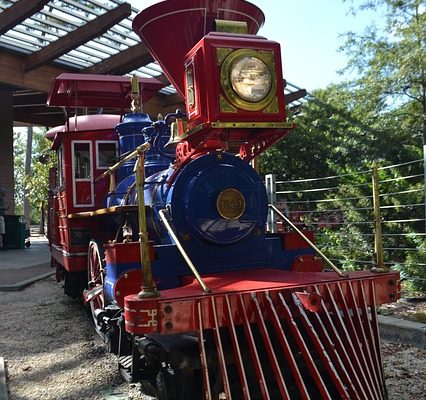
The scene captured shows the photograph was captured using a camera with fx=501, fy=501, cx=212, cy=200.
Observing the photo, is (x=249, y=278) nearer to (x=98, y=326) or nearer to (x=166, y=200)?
(x=166, y=200)

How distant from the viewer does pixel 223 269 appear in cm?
382

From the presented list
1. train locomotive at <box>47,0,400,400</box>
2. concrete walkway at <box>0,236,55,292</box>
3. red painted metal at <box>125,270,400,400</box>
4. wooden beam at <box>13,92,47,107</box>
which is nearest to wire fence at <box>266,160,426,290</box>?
train locomotive at <box>47,0,400,400</box>

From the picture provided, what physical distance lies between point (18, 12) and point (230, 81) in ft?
31.2

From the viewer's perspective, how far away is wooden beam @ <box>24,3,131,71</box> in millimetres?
11812

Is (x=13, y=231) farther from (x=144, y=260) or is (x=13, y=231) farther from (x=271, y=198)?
(x=144, y=260)

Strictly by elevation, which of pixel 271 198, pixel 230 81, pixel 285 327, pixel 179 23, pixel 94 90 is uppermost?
pixel 94 90

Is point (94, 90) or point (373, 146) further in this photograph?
point (373, 146)

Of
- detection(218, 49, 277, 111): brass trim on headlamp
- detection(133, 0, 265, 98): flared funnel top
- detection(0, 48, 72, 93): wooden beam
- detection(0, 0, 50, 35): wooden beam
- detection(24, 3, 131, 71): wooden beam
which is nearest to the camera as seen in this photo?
detection(218, 49, 277, 111): brass trim on headlamp

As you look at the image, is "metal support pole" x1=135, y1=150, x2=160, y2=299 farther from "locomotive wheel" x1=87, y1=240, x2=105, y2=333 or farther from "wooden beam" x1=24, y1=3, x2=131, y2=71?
"wooden beam" x1=24, y1=3, x2=131, y2=71

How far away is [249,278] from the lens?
350 cm

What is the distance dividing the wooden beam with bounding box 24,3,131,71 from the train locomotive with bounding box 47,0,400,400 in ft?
25.9

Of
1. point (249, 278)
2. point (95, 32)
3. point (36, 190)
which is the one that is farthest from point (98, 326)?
point (36, 190)

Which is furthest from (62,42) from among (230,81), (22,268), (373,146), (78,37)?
(230,81)

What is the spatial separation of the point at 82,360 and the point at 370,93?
795 cm
